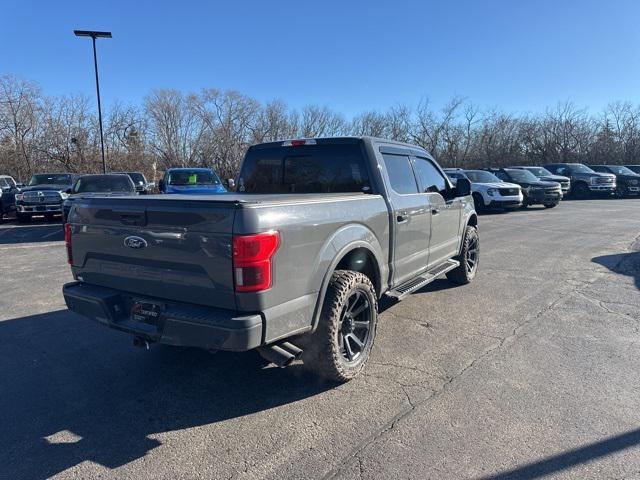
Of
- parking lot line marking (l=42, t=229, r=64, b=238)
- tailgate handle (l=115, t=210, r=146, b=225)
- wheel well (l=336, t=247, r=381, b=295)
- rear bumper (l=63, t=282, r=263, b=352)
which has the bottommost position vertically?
parking lot line marking (l=42, t=229, r=64, b=238)

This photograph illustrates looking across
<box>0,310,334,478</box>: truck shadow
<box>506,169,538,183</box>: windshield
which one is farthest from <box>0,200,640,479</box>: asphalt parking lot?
<box>506,169,538,183</box>: windshield

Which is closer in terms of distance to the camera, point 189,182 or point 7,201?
point 189,182

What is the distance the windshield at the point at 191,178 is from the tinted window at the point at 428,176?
887cm

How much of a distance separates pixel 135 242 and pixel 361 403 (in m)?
2.04

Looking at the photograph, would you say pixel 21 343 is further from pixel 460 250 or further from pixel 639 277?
pixel 639 277

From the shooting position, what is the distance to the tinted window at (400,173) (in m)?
4.62

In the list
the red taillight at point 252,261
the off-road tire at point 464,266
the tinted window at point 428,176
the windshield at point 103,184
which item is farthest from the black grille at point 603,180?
the red taillight at point 252,261

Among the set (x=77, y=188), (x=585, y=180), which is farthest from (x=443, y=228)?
(x=585, y=180)

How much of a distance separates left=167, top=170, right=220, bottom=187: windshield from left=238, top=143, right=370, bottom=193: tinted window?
8.51 metres

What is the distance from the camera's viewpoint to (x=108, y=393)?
3525 millimetres

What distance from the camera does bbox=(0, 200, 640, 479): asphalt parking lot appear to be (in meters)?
2.66

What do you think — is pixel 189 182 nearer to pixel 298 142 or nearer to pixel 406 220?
pixel 298 142

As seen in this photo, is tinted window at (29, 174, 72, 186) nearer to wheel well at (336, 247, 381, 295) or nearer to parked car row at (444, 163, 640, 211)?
parked car row at (444, 163, 640, 211)

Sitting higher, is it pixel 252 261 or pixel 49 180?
pixel 49 180
